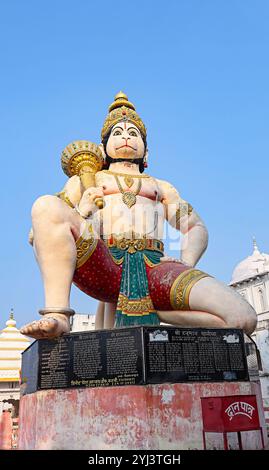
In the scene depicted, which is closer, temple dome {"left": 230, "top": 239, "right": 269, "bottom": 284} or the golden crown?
the golden crown

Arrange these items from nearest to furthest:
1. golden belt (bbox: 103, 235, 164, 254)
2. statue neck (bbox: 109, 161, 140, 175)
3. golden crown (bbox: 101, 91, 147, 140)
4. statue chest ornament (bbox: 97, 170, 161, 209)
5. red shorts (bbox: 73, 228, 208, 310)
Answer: red shorts (bbox: 73, 228, 208, 310) < golden belt (bbox: 103, 235, 164, 254) < statue chest ornament (bbox: 97, 170, 161, 209) < statue neck (bbox: 109, 161, 140, 175) < golden crown (bbox: 101, 91, 147, 140)

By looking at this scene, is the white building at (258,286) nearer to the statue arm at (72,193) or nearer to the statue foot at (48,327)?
the statue arm at (72,193)

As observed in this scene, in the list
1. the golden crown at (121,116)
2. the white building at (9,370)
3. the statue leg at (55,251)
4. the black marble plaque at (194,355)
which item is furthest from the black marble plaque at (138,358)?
the white building at (9,370)

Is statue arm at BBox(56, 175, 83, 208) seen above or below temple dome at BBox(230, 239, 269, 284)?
below

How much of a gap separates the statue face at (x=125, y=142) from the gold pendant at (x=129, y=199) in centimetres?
68

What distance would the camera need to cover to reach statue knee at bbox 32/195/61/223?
163 inches

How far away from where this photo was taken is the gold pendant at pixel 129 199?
5.06 m

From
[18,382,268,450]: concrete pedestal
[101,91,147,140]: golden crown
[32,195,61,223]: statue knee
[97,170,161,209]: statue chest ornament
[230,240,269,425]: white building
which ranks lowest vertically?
[18,382,268,450]: concrete pedestal

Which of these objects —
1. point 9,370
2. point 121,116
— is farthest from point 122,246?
point 9,370

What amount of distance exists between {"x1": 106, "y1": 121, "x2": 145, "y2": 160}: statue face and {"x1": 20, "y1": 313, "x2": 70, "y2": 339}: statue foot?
241 cm

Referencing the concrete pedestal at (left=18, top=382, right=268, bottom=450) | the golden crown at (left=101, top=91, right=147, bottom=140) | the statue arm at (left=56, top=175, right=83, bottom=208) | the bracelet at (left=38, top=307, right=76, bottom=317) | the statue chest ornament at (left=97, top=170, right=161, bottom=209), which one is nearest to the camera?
the concrete pedestal at (left=18, top=382, right=268, bottom=450)

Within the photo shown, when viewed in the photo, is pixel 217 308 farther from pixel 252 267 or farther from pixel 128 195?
pixel 252 267

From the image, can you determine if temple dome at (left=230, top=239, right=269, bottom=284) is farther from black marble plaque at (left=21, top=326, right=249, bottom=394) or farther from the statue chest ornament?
black marble plaque at (left=21, top=326, right=249, bottom=394)

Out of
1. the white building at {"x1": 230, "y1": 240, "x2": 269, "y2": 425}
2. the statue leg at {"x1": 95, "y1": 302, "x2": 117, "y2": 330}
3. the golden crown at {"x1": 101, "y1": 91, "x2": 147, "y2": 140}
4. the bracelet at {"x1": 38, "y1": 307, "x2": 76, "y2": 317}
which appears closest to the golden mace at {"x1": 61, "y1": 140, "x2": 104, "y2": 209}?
the golden crown at {"x1": 101, "y1": 91, "x2": 147, "y2": 140}
